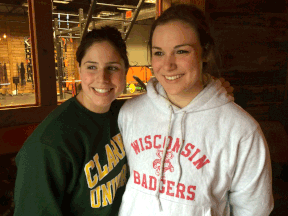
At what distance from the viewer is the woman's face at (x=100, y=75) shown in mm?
1189

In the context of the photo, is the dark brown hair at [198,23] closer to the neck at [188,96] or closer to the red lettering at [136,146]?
the neck at [188,96]

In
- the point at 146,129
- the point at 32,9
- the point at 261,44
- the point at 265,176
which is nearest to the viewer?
the point at 265,176

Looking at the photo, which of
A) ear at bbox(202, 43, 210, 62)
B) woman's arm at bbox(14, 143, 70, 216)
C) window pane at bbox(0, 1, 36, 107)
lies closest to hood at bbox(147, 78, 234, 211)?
ear at bbox(202, 43, 210, 62)

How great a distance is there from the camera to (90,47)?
120 cm

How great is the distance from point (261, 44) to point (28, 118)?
266cm

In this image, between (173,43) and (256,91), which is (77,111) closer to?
(173,43)

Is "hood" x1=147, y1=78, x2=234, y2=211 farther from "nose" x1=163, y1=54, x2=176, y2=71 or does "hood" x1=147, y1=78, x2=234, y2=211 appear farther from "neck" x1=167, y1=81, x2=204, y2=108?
"nose" x1=163, y1=54, x2=176, y2=71

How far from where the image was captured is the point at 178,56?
1.14 metres

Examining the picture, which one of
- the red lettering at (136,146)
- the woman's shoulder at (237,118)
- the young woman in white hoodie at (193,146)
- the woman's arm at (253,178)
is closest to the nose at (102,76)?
the young woman in white hoodie at (193,146)

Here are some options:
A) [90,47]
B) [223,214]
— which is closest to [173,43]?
[90,47]

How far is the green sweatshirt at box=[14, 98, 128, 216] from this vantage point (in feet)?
3.32

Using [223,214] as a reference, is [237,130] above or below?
above

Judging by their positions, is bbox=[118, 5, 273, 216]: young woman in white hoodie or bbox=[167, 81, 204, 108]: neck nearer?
bbox=[118, 5, 273, 216]: young woman in white hoodie

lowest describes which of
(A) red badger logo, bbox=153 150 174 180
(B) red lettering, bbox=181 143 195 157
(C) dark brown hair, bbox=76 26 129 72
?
(A) red badger logo, bbox=153 150 174 180
